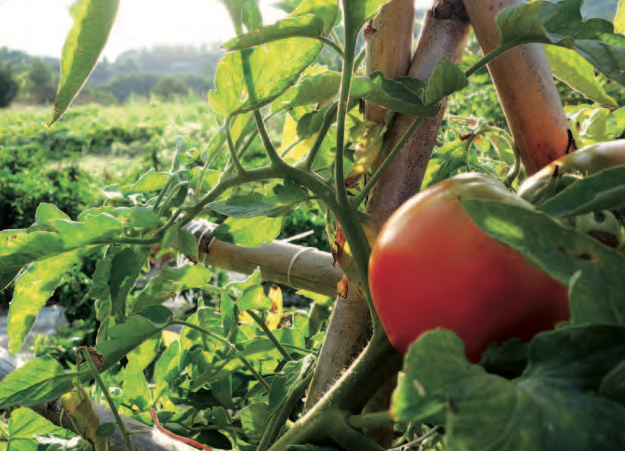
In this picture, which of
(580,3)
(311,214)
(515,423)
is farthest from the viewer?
(311,214)

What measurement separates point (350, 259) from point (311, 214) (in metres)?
2.52

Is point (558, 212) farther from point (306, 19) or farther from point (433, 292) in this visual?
point (306, 19)

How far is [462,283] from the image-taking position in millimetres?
227

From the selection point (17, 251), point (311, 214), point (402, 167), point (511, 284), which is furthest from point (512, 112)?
point (311, 214)

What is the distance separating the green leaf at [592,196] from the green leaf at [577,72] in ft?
0.56

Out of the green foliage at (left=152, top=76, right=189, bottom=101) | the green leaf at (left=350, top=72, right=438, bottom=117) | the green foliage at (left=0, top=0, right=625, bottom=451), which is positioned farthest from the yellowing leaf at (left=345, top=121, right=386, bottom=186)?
the green foliage at (left=152, top=76, right=189, bottom=101)

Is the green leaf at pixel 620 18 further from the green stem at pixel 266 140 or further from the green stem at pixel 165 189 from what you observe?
the green stem at pixel 165 189

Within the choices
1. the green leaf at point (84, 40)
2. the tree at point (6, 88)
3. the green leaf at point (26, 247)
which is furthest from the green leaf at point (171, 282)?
the tree at point (6, 88)

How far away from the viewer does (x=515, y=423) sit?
153 mm

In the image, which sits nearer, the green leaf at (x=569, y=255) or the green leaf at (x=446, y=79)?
the green leaf at (x=569, y=255)

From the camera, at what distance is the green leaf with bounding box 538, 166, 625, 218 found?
0.60 feet

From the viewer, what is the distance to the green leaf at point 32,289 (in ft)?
1.34

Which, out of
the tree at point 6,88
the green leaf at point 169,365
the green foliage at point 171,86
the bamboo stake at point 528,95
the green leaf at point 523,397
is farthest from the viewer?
the green foliage at point 171,86

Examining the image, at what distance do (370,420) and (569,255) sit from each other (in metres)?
0.16
